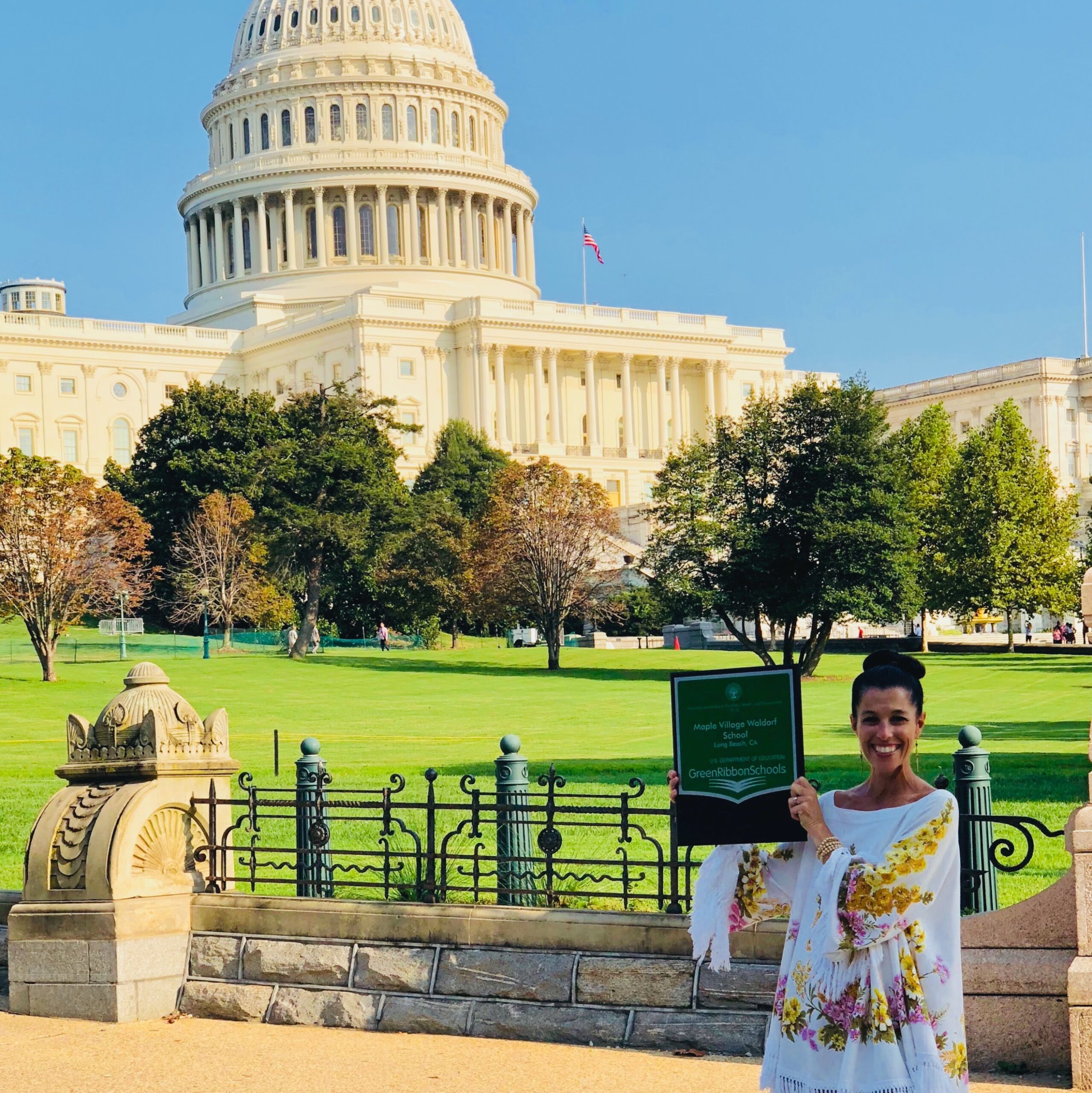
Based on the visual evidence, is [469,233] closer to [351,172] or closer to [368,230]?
[368,230]

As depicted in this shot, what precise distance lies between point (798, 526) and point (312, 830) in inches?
1574

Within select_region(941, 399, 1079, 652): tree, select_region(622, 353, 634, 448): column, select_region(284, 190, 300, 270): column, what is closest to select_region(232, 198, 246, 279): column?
select_region(284, 190, 300, 270): column

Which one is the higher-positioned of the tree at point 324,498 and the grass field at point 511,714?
the tree at point 324,498

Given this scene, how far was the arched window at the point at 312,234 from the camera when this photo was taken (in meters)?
130

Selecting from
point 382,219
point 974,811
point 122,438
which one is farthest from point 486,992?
point 382,219

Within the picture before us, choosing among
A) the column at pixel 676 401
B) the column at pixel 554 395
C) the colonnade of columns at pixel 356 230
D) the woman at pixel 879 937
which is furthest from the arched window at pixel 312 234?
the woman at pixel 879 937

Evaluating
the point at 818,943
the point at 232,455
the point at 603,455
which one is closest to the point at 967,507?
the point at 232,455

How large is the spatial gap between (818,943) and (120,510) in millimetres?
57218

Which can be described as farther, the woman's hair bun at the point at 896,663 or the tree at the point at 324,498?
the tree at the point at 324,498

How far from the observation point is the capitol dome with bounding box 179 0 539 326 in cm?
12925

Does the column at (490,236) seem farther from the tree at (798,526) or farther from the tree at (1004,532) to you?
the tree at (798,526)

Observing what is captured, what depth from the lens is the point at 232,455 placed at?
7044 cm

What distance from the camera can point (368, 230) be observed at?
429ft

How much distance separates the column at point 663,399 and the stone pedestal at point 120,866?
10803cm
